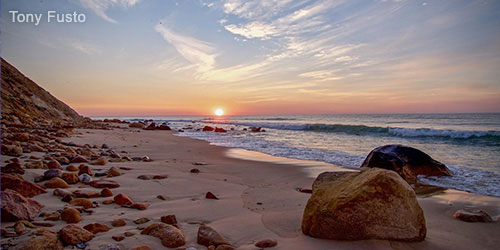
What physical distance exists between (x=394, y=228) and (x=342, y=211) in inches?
18.3

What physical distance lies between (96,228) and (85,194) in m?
1.18

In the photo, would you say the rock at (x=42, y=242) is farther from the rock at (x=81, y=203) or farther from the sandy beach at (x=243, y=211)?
the rock at (x=81, y=203)

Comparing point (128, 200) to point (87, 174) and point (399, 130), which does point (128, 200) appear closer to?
point (87, 174)

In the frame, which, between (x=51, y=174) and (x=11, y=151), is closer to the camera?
(x=51, y=174)

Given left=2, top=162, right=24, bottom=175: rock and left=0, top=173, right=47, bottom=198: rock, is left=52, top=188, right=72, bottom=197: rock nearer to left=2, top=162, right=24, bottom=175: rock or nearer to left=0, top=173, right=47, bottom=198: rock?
left=0, top=173, right=47, bottom=198: rock

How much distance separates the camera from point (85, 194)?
10.8ft

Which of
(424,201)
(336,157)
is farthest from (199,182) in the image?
(336,157)

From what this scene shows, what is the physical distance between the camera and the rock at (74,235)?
2.05m

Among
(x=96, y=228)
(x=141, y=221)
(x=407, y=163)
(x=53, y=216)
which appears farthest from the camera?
(x=407, y=163)

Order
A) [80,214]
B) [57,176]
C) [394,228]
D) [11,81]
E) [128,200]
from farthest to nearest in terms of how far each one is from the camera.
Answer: [11,81]
[57,176]
[128,200]
[80,214]
[394,228]

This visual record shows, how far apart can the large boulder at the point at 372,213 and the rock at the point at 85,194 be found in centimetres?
262

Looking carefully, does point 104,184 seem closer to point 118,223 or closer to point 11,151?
point 118,223

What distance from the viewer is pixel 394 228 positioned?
93.9 inches

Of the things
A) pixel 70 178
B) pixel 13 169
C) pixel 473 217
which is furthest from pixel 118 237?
pixel 473 217
